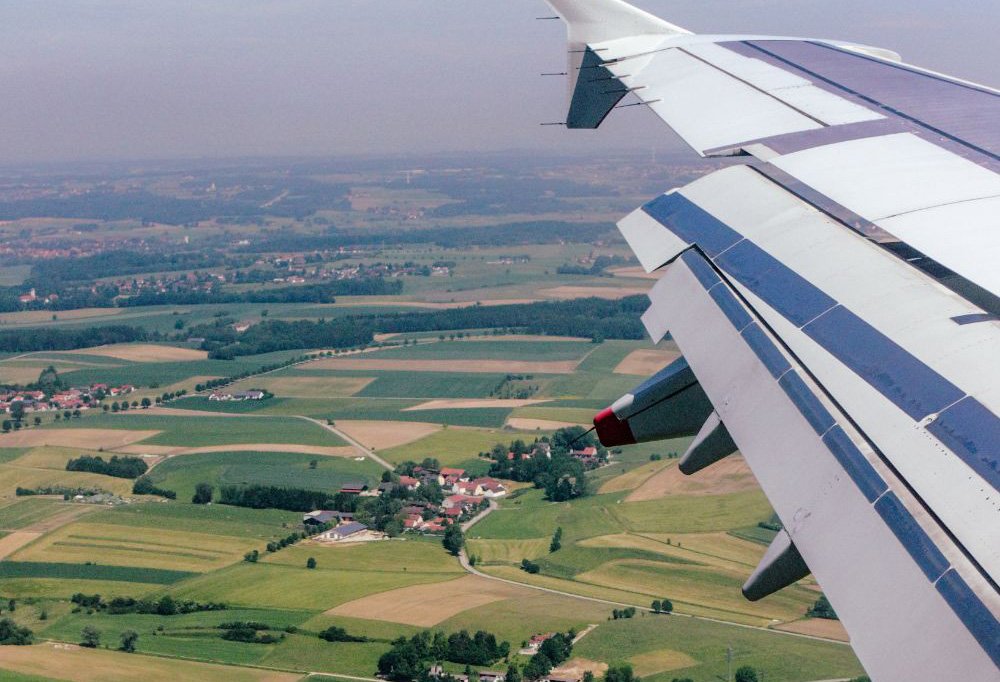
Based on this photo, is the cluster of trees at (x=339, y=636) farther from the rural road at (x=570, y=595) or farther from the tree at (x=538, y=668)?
the rural road at (x=570, y=595)

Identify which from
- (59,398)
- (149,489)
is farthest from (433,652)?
(59,398)

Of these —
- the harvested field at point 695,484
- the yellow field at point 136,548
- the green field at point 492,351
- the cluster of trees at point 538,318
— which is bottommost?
the yellow field at point 136,548

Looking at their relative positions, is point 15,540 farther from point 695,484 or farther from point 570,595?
point 695,484

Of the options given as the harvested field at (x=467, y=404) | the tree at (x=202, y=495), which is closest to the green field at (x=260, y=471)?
the tree at (x=202, y=495)

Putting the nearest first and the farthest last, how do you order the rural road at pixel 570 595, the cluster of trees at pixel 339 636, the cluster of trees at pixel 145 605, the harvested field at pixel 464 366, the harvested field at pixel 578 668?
1. the harvested field at pixel 578 668
2. the rural road at pixel 570 595
3. the cluster of trees at pixel 339 636
4. the cluster of trees at pixel 145 605
5. the harvested field at pixel 464 366

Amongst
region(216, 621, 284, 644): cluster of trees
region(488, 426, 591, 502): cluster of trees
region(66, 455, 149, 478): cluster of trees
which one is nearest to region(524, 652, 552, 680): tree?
region(216, 621, 284, 644): cluster of trees

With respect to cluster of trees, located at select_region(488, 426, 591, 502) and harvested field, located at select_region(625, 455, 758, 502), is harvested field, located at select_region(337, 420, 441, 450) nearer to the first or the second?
cluster of trees, located at select_region(488, 426, 591, 502)
